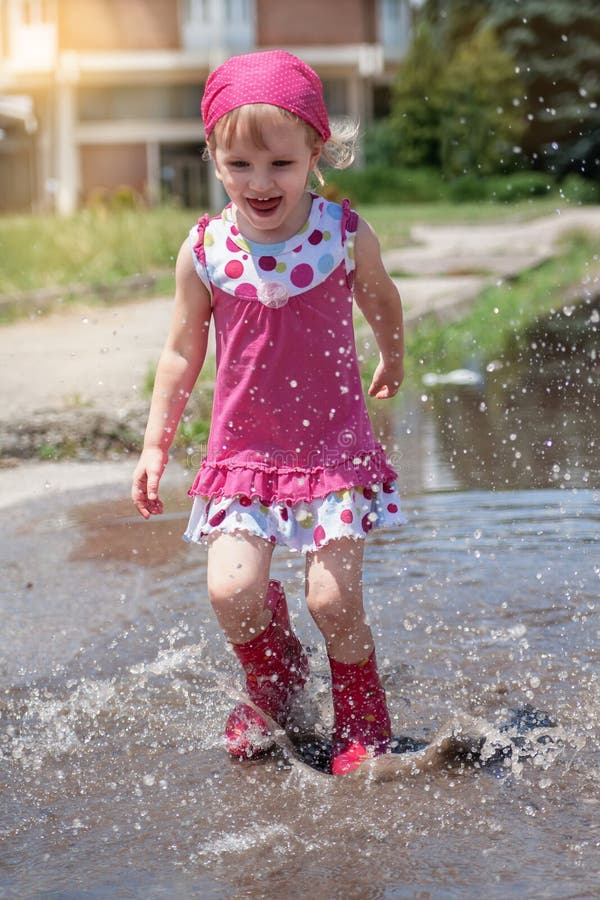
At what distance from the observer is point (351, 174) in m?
31.7

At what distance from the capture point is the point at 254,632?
2.94 meters

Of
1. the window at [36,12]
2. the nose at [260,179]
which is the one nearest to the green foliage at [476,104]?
the window at [36,12]

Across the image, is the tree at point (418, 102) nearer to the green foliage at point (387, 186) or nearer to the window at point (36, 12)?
the green foliage at point (387, 186)

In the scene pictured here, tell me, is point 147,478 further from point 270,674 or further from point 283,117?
point 283,117

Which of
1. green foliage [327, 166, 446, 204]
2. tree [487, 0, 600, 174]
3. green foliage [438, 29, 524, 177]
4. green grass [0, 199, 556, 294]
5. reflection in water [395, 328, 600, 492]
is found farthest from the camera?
tree [487, 0, 600, 174]

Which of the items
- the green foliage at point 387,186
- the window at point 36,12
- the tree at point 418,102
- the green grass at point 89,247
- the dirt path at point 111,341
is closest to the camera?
the dirt path at point 111,341

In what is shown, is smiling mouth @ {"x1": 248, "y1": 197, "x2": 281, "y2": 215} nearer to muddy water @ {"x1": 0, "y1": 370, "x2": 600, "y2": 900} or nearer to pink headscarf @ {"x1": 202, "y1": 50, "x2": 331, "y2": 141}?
pink headscarf @ {"x1": 202, "y1": 50, "x2": 331, "y2": 141}

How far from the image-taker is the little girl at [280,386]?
2777 mm

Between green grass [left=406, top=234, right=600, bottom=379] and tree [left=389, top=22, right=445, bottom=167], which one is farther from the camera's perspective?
tree [left=389, top=22, right=445, bottom=167]

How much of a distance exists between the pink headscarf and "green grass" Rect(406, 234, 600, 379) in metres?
4.59

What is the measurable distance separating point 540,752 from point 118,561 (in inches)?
72.6

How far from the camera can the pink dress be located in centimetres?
281

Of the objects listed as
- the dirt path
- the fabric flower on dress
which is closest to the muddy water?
the fabric flower on dress

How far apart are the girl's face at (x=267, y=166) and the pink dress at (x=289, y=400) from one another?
0.09 m
